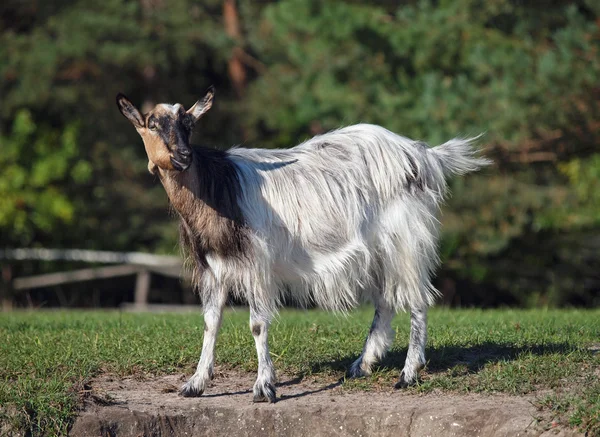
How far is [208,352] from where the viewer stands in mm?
7934

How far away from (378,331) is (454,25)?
40.7 feet

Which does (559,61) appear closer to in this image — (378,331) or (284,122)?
(284,122)

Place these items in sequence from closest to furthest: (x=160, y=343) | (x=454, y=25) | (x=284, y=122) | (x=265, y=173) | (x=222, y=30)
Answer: (x=265, y=173), (x=160, y=343), (x=454, y=25), (x=284, y=122), (x=222, y=30)

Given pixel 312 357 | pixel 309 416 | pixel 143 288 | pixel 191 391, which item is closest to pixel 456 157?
pixel 312 357

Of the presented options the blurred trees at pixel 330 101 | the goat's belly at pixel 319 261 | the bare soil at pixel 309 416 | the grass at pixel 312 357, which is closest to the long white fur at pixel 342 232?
the goat's belly at pixel 319 261

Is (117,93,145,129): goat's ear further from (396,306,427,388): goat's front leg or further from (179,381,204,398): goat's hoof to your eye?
(396,306,427,388): goat's front leg

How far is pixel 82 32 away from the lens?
2495 cm

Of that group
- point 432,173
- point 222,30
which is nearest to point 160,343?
point 432,173

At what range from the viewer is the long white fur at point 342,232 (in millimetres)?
7848

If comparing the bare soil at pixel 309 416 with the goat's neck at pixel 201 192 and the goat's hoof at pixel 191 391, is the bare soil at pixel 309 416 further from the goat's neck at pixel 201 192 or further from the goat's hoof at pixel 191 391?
the goat's neck at pixel 201 192

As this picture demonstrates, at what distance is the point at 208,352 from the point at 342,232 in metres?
1.38

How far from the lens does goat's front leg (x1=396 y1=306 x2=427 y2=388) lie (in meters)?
8.05

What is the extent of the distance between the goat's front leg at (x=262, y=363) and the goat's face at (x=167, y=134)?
129cm

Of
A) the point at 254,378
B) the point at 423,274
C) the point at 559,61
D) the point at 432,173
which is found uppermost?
the point at 559,61
